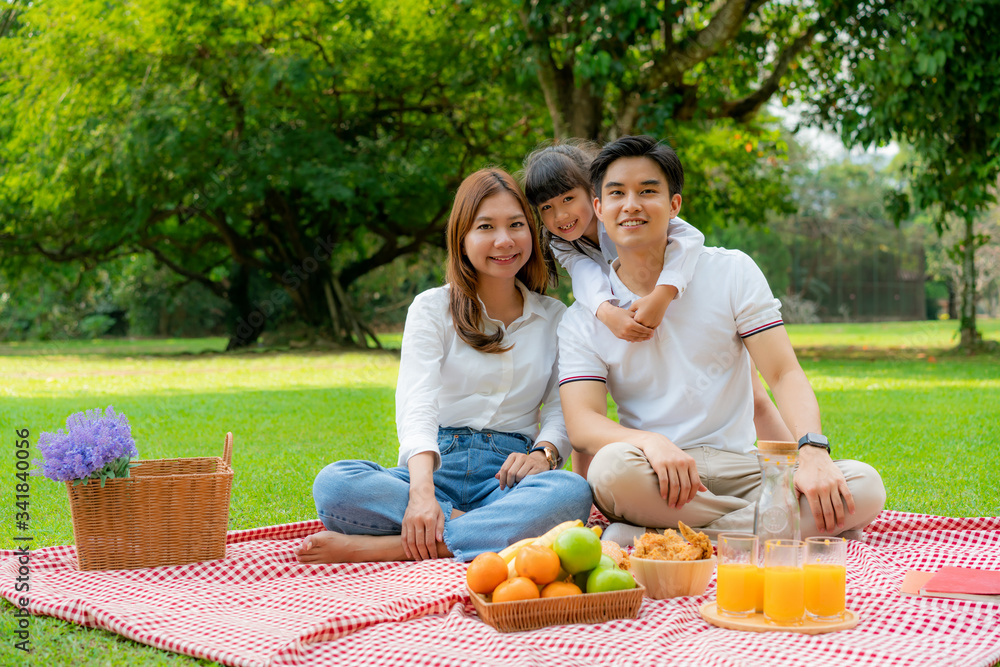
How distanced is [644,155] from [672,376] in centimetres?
80

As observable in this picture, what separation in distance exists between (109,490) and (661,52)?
10.4 metres

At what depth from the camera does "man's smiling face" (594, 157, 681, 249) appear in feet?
10.8

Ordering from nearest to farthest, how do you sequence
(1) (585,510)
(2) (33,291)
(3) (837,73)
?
(1) (585,510), (3) (837,73), (2) (33,291)

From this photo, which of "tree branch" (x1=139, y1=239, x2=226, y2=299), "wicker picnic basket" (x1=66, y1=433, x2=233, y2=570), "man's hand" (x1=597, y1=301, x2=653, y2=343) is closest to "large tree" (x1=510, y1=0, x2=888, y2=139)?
"man's hand" (x1=597, y1=301, x2=653, y2=343)

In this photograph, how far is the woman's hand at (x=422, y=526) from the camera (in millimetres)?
3152

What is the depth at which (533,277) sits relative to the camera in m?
3.78

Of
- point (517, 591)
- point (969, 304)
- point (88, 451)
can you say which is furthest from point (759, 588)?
point (969, 304)

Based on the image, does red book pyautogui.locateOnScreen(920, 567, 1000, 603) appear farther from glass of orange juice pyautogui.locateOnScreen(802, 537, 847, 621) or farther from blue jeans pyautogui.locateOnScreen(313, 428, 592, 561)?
blue jeans pyautogui.locateOnScreen(313, 428, 592, 561)

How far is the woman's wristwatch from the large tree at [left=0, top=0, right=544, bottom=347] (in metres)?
11.5

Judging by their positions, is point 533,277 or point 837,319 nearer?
point 533,277

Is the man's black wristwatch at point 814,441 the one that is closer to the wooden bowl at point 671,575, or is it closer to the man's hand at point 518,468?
the wooden bowl at point 671,575

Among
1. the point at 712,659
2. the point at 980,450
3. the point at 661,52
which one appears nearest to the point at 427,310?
the point at 712,659

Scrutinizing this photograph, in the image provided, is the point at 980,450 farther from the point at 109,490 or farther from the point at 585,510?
the point at 109,490

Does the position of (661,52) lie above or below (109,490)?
above
